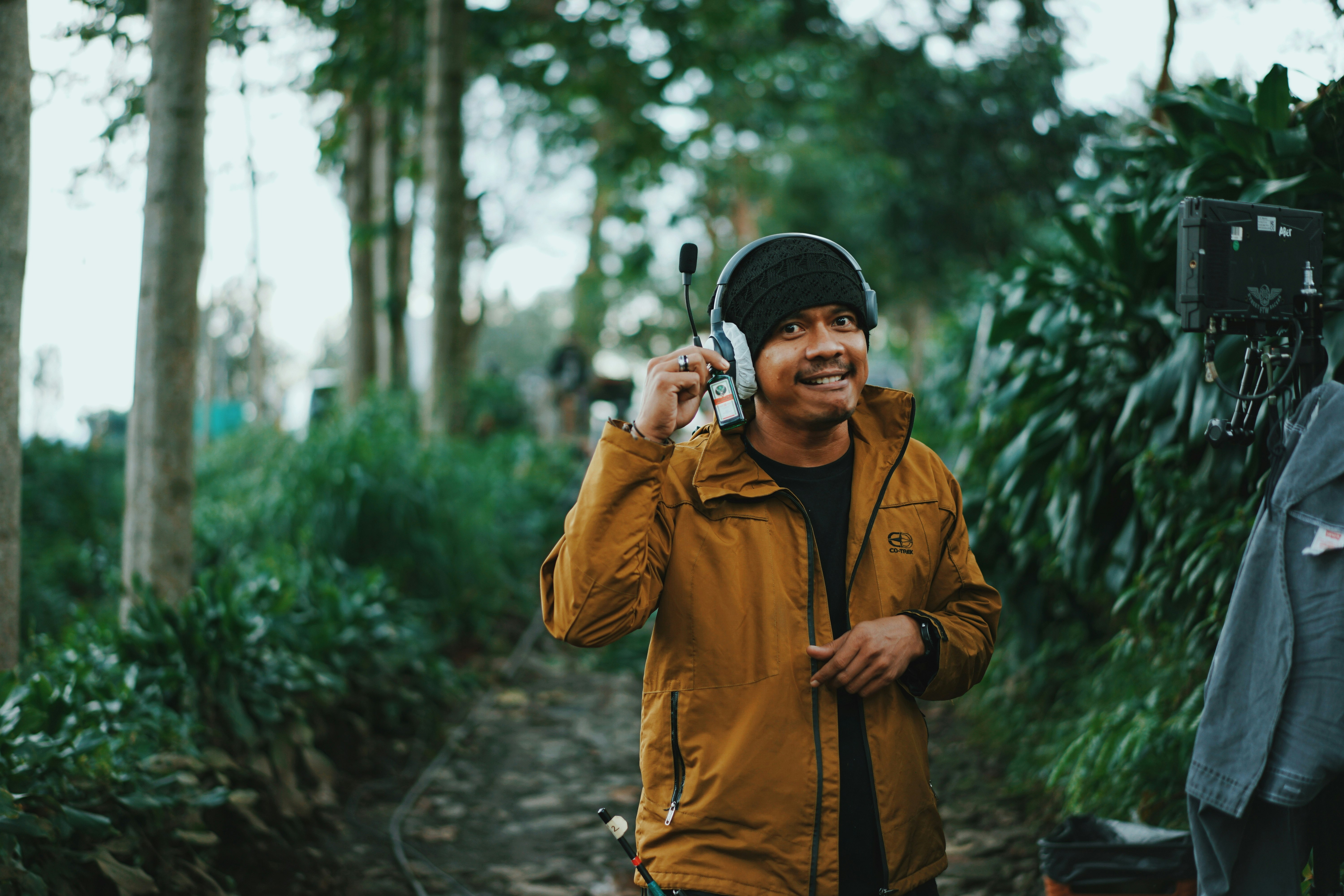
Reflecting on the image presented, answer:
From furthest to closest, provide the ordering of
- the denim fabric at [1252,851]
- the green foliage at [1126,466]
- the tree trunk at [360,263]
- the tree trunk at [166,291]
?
the tree trunk at [360,263], the tree trunk at [166,291], the green foliage at [1126,466], the denim fabric at [1252,851]

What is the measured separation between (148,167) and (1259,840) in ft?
15.7

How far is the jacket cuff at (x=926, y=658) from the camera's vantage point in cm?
207

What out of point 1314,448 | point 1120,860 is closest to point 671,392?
point 1314,448

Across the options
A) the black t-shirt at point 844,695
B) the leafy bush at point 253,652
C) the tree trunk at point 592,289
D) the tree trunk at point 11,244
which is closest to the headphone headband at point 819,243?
the black t-shirt at point 844,695

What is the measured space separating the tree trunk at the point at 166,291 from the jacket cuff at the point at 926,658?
Result: 377cm

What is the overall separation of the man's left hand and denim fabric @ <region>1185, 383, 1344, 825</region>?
61cm

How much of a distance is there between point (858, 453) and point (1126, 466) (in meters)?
1.89

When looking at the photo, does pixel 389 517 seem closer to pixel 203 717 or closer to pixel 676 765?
pixel 203 717

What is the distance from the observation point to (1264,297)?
2227 mm

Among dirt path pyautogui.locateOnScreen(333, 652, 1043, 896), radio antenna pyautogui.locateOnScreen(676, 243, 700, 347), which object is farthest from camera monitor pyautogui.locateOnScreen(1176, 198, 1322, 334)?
dirt path pyautogui.locateOnScreen(333, 652, 1043, 896)

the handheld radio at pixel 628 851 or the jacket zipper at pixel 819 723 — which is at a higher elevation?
the jacket zipper at pixel 819 723

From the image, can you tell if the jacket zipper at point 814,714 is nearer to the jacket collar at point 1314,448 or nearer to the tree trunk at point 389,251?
the jacket collar at point 1314,448

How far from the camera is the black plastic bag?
257cm

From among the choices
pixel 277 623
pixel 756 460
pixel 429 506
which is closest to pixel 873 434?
pixel 756 460
